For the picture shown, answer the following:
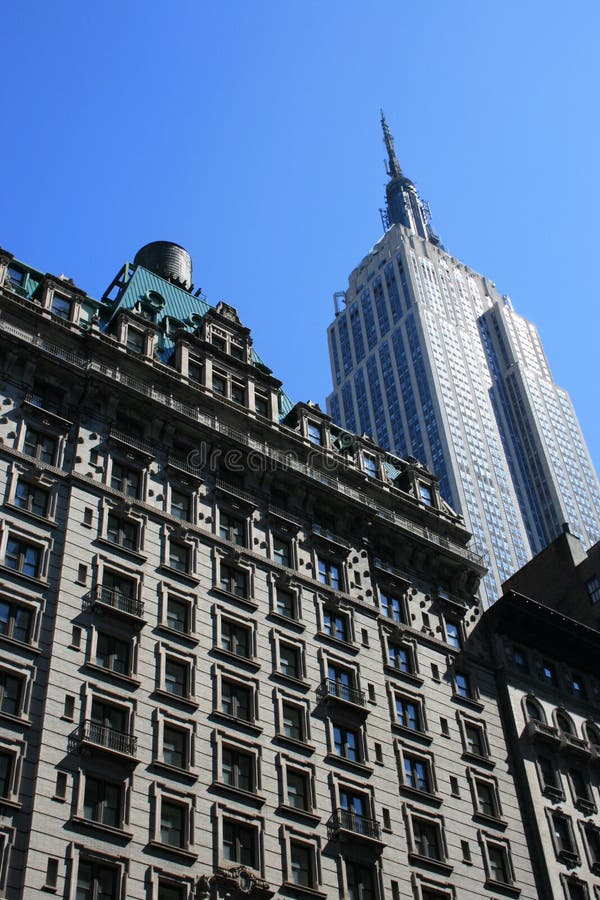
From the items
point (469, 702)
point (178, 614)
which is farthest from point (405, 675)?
point (178, 614)

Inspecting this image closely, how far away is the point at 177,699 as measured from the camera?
48.9 metres

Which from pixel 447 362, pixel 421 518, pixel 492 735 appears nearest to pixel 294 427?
pixel 421 518

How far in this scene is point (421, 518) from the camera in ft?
230

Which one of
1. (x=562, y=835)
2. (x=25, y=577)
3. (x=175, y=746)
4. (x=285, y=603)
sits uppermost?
(x=285, y=603)

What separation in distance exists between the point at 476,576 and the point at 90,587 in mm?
27868

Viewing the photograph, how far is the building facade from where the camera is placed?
44.1 meters

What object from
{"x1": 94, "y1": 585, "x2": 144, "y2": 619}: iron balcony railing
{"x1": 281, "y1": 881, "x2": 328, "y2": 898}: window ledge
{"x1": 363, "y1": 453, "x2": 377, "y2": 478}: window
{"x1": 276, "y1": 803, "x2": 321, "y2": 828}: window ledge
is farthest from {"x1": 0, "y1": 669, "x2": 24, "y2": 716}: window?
{"x1": 363, "y1": 453, "x2": 377, "y2": 478}: window

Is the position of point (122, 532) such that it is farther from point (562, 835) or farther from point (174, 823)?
point (562, 835)

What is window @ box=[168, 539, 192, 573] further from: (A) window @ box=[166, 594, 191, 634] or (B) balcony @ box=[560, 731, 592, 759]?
(B) balcony @ box=[560, 731, 592, 759]

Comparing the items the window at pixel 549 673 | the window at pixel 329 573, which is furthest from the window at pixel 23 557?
the window at pixel 549 673

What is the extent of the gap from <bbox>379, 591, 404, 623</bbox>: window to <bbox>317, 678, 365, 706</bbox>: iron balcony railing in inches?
294

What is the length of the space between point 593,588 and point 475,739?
2567cm

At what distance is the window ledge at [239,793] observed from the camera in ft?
154

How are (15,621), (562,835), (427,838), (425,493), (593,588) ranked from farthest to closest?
(593,588) < (425,493) < (562,835) < (427,838) < (15,621)
